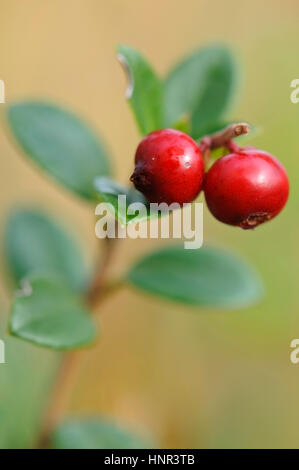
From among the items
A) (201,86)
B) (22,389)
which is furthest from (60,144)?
(22,389)

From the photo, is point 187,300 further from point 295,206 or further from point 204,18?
point 204,18

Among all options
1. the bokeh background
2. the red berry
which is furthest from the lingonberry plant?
the bokeh background

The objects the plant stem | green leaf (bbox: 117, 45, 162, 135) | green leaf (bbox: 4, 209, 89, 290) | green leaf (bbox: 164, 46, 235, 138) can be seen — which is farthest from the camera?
green leaf (bbox: 4, 209, 89, 290)

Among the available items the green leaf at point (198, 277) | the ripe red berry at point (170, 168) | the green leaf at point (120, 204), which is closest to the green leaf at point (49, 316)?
the green leaf at point (198, 277)

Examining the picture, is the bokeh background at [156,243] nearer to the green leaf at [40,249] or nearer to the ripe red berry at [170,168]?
the green leaf at [40,249]

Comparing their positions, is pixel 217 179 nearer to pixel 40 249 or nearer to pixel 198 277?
pixel 198 277

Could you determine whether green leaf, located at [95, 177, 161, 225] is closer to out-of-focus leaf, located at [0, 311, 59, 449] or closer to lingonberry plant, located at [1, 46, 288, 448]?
lingonberry plant, located at [1, 46, 288, 448]
